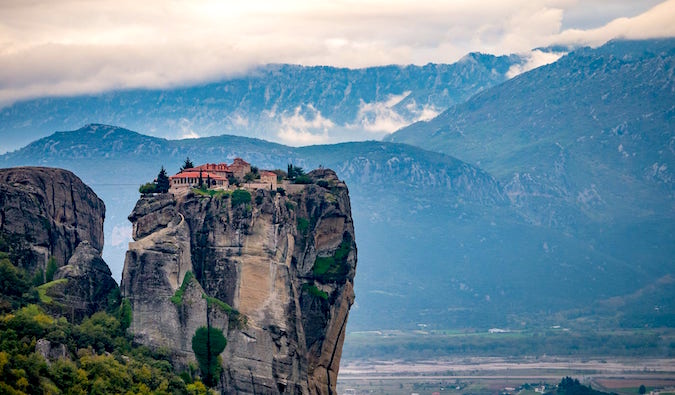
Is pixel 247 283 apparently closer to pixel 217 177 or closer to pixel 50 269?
pixel 217 177

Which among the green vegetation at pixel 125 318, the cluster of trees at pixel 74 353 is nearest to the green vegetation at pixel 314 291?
the cluster of trees at pixel 74 353

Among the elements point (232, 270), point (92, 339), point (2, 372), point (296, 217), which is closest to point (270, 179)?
point (296, 217)

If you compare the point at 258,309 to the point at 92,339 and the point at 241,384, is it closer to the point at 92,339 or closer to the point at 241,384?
the point at 241,384

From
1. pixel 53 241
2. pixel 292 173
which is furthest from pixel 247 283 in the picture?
pixel 292 173

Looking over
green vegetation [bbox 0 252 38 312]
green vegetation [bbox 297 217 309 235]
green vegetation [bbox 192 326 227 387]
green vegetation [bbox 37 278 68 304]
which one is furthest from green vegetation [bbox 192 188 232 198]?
green vegetation [bbox 0 252 38 312]

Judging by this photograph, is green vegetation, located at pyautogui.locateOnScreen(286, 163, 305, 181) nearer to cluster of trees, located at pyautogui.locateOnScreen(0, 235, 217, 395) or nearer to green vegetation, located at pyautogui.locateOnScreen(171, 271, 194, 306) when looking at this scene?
green vegetation, located at pyautogui.locateOnScreen(171, 271, 194, 306)
